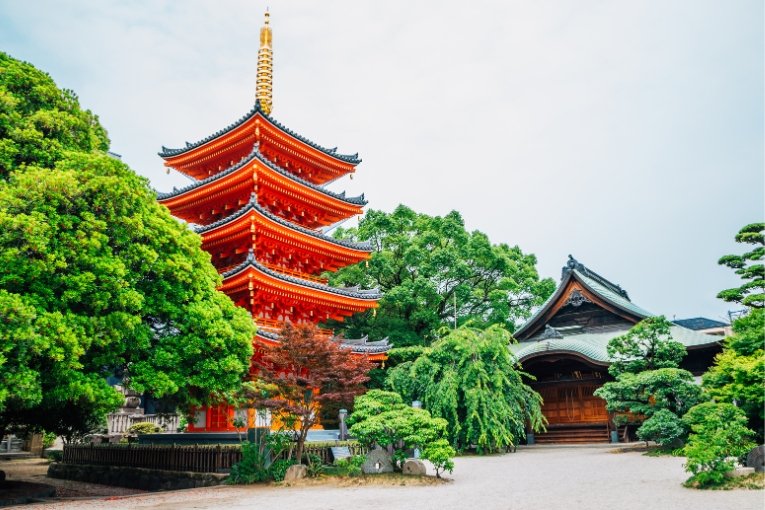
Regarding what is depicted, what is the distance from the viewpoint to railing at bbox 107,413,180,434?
24297 mm

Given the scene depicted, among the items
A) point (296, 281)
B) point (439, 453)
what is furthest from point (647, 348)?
point (296, 281)

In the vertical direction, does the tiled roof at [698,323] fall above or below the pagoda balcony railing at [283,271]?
below

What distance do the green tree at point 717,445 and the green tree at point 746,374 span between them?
1.51ft

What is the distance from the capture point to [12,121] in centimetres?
1222

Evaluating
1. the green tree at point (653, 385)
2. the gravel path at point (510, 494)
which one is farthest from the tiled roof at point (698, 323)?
the gravel path at point (510, 494)

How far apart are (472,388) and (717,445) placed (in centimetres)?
910

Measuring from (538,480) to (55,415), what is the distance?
11420mm

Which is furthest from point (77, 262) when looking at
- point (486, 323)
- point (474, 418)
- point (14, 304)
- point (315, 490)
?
point (486, 323)

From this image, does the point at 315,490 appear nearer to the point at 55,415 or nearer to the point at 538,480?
the point at 538,480

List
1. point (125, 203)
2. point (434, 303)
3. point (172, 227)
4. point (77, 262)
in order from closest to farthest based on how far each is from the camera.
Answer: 1. point (77, 262)
2. point (125, 203)
3. point (172, 227)
4. point (434, 303)

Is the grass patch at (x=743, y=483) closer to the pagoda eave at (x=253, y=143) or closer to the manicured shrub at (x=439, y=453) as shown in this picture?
the manicured shrub at (x=439, y=453)

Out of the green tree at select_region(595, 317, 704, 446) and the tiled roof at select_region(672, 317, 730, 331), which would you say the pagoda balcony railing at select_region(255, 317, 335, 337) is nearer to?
the green tree at select_region(595, 317, 704, 446)

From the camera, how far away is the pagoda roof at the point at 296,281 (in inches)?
740

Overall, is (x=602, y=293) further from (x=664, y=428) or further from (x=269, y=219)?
(x=269, y=219)
